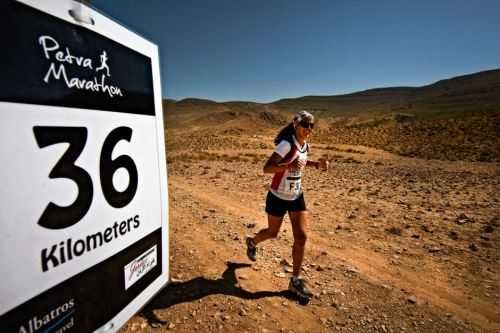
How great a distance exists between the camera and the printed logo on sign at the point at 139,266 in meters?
1.41

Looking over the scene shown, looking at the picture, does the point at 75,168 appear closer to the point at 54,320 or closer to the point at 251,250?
the point at 54,320

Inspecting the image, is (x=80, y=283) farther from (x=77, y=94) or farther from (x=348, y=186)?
(x=348, y=186)

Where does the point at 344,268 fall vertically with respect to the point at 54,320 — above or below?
below

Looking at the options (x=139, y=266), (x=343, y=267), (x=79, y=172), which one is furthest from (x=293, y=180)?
(x=79, y=172)

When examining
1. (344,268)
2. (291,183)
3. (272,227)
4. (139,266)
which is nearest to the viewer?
(139,266)

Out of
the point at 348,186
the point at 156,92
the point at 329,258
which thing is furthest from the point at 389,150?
the point at 156,92

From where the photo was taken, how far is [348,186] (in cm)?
871

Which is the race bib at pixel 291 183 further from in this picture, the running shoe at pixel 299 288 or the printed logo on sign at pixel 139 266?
the printed logo on sign at pixel 139 266

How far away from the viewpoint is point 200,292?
3.12 meters

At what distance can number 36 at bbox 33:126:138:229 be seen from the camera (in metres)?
1.01

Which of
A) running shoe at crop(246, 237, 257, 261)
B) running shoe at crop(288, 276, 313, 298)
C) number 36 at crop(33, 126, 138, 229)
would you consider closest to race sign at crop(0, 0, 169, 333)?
number 36 at crop(33, 126, 138, 229)

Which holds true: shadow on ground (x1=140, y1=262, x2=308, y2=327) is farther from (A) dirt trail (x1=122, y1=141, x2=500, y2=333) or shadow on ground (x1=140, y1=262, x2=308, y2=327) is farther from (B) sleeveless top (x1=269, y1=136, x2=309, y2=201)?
(B) sleeveless top (x1=269, y1=136, x2=309, y2=201)

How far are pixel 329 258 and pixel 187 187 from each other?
5126 mm

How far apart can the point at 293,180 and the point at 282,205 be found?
12.3 inches
